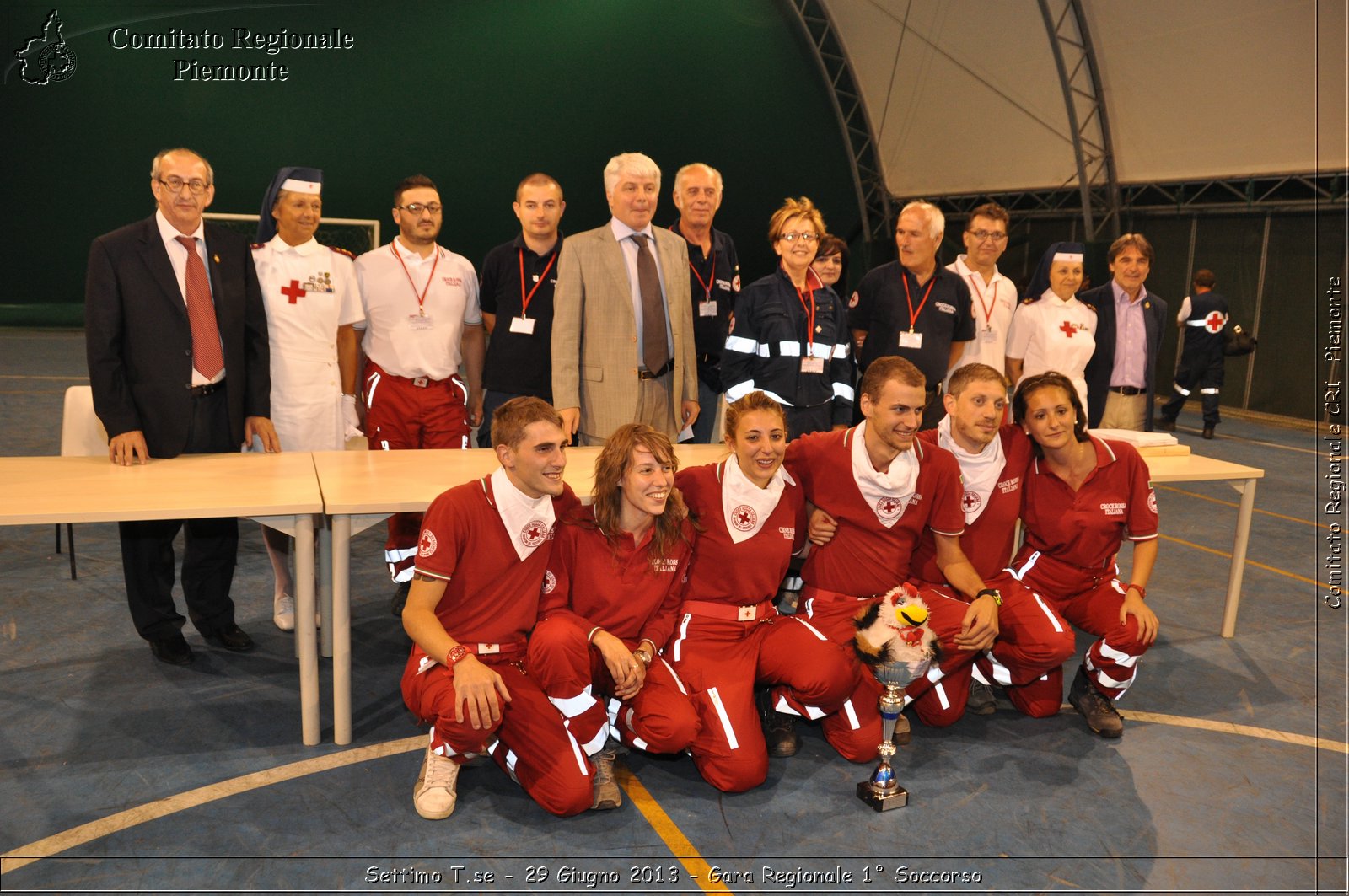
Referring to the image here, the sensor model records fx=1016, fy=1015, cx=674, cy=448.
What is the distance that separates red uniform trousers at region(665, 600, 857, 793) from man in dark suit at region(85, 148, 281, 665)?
1.79 metres

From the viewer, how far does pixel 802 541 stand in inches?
131

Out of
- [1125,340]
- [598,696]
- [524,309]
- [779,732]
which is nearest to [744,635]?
[779,732]

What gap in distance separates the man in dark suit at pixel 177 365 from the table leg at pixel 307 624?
2.71 feet

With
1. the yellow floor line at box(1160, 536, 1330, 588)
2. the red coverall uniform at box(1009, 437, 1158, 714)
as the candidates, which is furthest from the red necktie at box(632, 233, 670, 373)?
the yellow floor line at box(1160, 536, 1330, 588)

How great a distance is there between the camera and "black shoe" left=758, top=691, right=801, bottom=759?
313 centimetres

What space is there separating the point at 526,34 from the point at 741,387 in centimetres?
1130

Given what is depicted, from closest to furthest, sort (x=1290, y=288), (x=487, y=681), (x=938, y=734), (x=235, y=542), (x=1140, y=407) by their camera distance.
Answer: (x=487, y=681)
(x=938, y=734)
(x=235, y=542)
(x=1140, y=407)
(x=1290, y=288)

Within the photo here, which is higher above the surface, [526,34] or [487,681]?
[526,34]

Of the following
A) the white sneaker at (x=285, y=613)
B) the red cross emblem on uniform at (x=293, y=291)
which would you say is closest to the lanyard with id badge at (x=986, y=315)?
the red cross emblem on uniform at (x=293, y=291)

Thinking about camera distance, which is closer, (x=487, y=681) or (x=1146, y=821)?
(x=487, y=681)

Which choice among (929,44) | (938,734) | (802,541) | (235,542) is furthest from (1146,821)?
(929,44)

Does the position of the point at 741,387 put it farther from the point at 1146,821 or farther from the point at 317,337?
the point at 1146,821

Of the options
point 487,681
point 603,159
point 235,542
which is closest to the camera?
point 487,681

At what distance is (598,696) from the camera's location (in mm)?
3014
